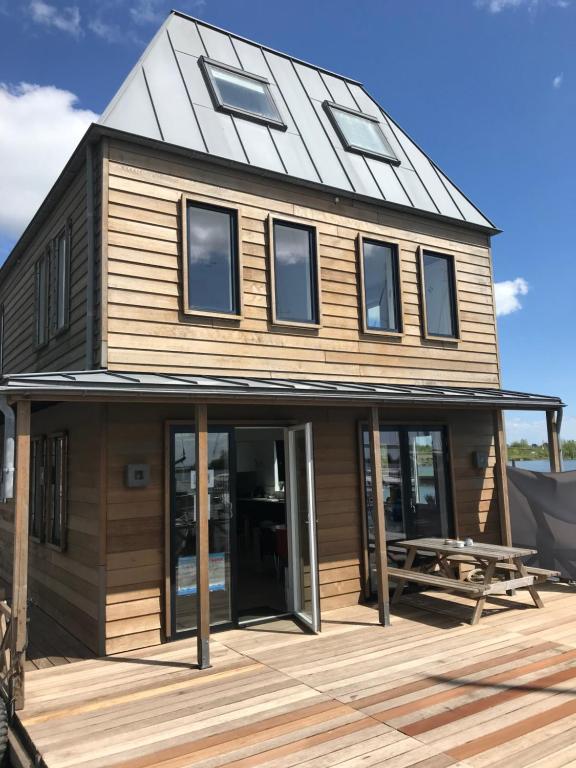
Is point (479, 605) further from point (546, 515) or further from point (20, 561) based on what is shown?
point (20, 561)

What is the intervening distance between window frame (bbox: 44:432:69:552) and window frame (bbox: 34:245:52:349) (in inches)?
56.9

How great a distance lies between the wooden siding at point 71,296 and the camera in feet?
20.5

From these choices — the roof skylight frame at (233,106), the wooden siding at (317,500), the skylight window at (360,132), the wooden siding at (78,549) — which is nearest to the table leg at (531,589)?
the wooden siding at (317,500)

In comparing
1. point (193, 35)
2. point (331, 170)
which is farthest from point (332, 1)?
point (331, 170)

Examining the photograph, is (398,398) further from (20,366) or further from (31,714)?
(20,366)

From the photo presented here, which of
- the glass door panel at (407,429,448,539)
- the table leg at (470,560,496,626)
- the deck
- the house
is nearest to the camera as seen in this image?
the deck

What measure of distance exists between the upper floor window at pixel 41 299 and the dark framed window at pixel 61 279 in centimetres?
50

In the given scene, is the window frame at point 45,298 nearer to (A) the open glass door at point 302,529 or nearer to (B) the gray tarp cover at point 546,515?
(A) the open glass door at point 302,529

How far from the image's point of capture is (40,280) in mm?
8352

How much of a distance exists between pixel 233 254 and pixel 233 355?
122 cm

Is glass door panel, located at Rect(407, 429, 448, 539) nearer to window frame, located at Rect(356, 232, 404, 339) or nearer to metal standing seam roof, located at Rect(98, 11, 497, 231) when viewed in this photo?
window frame, located at Rect(356, 232, 404, 339)

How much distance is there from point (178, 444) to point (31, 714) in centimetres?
263

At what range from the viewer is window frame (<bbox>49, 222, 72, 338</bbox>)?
680 centimetres

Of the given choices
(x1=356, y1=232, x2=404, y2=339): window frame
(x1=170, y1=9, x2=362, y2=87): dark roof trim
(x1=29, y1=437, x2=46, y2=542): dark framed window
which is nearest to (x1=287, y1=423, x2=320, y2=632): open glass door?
(x1=356, y1=232, x2=404, y2=339): window frame
